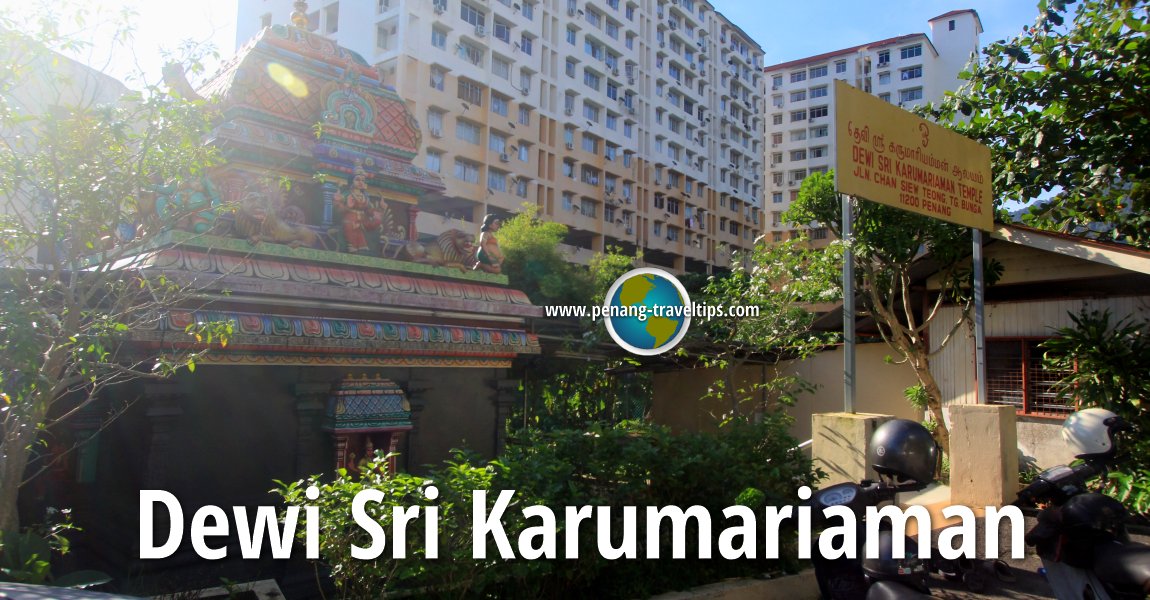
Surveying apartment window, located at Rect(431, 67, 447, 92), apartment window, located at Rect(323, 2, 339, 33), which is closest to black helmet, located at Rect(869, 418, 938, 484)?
apartment window, located at Rect(431, 67, 447, 92)

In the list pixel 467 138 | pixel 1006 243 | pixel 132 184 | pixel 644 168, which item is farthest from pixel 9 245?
pixel 644 168

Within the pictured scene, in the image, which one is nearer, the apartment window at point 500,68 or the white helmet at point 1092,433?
the white helmet at point 1092,433

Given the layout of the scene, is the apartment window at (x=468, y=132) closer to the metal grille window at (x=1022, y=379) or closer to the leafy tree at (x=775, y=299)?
the leafy tree at (x=775, y=299)

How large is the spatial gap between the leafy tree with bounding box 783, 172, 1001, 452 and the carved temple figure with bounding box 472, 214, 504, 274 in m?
4.68

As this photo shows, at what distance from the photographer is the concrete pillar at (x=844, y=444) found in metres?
6.65

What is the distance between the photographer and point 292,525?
13.5 ft

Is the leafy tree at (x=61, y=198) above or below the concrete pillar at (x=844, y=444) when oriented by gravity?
above

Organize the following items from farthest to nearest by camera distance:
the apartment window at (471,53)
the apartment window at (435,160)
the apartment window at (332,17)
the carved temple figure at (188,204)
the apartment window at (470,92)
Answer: the apartment window at (471,53)
the apartment window at (470,92)
the apartment window at (332,17)
the apartment window at (435,160)
the carved temple figure at (188,204)

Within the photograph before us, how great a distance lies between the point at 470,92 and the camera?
3497 cm

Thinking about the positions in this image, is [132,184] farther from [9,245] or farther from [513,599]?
[513,599]

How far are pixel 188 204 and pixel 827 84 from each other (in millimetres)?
61008

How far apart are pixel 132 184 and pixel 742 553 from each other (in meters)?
4.90

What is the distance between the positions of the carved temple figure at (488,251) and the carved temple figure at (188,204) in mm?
3145

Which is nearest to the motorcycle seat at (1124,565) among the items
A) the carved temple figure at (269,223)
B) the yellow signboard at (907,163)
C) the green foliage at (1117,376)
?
the yellow signboard at (907,163)
